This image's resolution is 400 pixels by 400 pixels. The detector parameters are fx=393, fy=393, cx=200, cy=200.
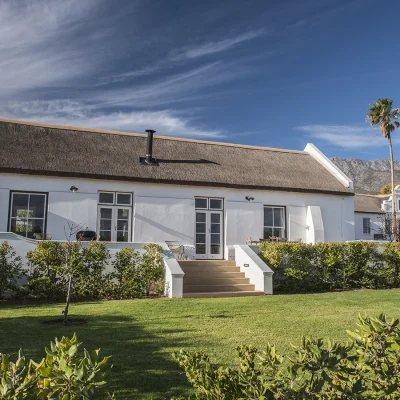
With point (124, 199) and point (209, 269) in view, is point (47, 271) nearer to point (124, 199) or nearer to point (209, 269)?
point (124, 199)

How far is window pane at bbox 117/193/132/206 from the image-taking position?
55.2ft

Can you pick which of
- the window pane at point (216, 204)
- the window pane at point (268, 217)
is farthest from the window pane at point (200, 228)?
the window pane at point (268, 217)

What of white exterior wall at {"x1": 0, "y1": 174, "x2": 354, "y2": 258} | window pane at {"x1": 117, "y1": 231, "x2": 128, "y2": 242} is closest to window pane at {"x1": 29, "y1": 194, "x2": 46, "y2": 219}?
white exterior wall at {"x1": 0, "y1": 174, "x2": 354, "y2": 258}

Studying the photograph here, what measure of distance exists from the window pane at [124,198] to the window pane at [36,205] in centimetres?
298

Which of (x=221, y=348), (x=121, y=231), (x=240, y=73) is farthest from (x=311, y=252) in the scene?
(x=240, y=73)

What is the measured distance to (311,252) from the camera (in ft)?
47.9

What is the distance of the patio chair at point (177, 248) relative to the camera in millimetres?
16594

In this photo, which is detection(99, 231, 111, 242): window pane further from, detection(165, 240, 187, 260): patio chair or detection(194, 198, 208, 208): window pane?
detection(194, 198, 208, 208): window pane

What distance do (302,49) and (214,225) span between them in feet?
34.0

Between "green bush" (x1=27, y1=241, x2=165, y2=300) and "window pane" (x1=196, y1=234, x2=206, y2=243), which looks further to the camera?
"window pane" (x1=196, y1=234, x2=206, y2=243)

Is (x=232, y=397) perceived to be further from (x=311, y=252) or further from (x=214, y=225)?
(x=214, y=225)

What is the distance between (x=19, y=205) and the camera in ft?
50.6

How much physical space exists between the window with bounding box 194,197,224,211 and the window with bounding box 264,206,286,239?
240 cm

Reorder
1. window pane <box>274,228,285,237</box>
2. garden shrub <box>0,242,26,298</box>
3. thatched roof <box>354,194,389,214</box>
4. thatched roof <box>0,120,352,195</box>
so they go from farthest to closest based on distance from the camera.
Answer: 1. thatched roof <box>354,194,389,214</box>
2. window pane <box>274,228,285,237</box>
3. thatched roof <box>0,120,352,195</box>
4. garden shrub <box>0,242,26,298</box>
